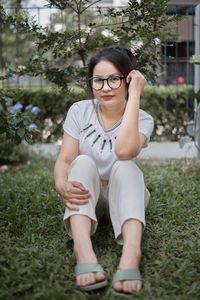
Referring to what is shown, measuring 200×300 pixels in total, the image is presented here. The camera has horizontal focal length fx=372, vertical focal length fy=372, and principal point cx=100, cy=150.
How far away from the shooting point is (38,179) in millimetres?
3527

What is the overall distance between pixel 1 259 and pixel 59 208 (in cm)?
92

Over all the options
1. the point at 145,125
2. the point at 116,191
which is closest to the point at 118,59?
the point at 145,125

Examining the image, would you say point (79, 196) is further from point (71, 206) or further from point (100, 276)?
point (100, 276)

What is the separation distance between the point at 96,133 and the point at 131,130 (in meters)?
0.30

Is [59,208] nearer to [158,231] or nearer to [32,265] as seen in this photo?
[158,231]

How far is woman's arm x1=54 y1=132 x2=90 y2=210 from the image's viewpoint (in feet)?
6.03

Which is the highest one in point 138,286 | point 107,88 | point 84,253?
point 107,88

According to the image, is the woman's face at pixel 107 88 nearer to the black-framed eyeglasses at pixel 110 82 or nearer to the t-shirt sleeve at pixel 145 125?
the black-framed eyeglasses at pixel 110 82

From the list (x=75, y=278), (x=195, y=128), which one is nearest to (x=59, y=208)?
(x=75, y=278)

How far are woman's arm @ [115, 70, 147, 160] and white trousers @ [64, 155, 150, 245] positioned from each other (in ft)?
0.22

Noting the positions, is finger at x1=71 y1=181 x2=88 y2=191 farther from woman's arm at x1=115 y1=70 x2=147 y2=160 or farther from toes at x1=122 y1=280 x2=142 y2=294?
toes at x1=122 y1=280 x2=142 y2=294

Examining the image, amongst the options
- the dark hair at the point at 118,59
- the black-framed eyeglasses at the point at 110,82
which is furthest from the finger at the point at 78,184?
the dark hair at the point at 118,59

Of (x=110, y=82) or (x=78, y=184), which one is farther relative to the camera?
(x=110, y=82)

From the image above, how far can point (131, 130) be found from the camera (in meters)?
1.90
